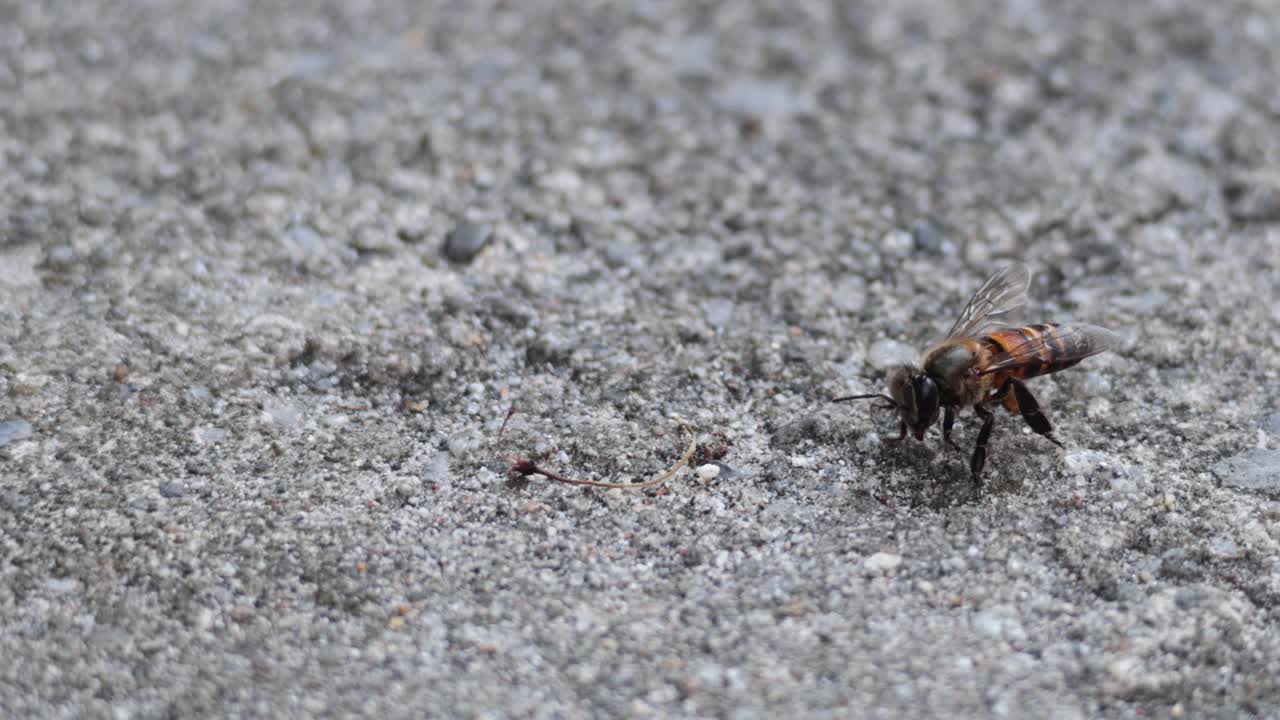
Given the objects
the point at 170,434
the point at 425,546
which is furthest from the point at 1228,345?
the point at 170,434

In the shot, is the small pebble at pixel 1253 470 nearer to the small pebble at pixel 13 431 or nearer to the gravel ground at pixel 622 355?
the gravel ground at pixel 622 355

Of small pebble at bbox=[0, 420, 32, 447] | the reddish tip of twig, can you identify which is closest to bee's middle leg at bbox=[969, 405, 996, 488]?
the reddish tip of twig

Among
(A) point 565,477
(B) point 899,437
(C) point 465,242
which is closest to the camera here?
(A) point 565,477

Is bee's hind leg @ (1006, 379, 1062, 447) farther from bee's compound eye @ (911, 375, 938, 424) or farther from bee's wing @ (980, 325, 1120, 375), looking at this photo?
bee's compound eye @ (911, 375, 938, 424)

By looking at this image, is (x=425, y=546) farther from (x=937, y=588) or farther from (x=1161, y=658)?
(x=1161, y=658)

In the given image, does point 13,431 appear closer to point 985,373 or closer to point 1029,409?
point 985,373

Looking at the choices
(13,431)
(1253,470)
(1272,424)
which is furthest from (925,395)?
(13,431)

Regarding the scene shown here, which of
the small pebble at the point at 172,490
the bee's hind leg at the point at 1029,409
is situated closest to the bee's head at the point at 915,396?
the bee's hind leg at the point at 1029,409
